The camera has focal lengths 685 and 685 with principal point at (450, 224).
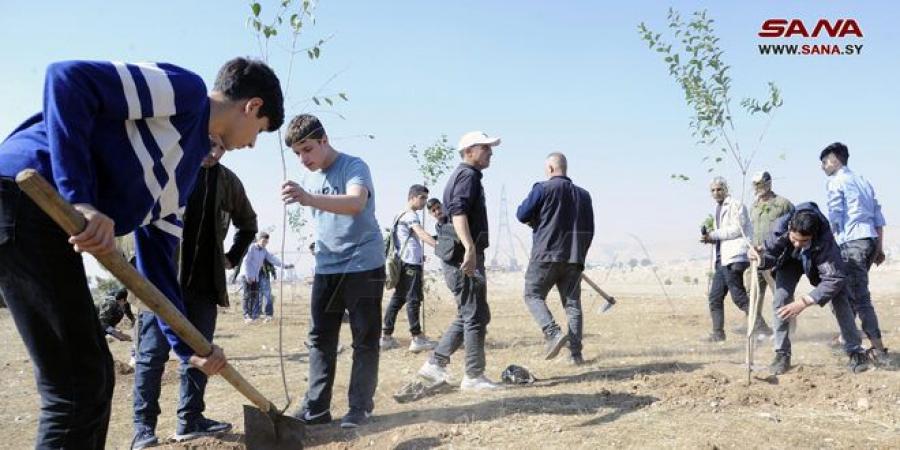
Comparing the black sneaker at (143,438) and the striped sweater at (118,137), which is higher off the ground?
the striped sweater at (118,137)

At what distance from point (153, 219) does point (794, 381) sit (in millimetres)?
4444

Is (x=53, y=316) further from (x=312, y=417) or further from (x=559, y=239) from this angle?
(x=559, y=239)

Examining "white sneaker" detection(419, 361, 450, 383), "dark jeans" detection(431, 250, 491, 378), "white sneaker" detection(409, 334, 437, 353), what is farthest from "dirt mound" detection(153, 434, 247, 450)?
"white sneaker" detection(409, 334, 437, 353)

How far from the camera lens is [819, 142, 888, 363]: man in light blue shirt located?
6273 mm

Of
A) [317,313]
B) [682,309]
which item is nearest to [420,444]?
[317,313]

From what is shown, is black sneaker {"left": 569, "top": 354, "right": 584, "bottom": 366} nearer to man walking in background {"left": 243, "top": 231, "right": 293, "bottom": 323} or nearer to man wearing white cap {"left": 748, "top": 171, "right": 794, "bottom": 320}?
man wearing white cap {"left": 748, "top": 171, "right": 794, "bottom": 320}

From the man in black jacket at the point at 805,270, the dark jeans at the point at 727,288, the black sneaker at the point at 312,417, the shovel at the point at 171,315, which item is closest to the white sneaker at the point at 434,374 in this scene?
the black sneaker at the point at 312,417

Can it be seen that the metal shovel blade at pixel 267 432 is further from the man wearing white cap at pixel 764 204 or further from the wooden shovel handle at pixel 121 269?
the man wearing white cap at pixel 764 204

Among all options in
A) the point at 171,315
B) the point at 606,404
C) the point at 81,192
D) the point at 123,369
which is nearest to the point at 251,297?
the point at 123,369

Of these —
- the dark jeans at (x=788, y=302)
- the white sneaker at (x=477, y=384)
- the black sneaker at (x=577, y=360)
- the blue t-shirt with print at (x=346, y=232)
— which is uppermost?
the blue t-shirt with print at (x=346, y=232)

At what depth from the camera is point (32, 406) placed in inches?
216

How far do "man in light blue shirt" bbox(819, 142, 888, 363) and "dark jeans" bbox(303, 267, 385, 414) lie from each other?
4.35 meters

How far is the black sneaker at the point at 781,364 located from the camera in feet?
17.3

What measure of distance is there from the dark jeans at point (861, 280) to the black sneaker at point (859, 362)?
0.42 m
